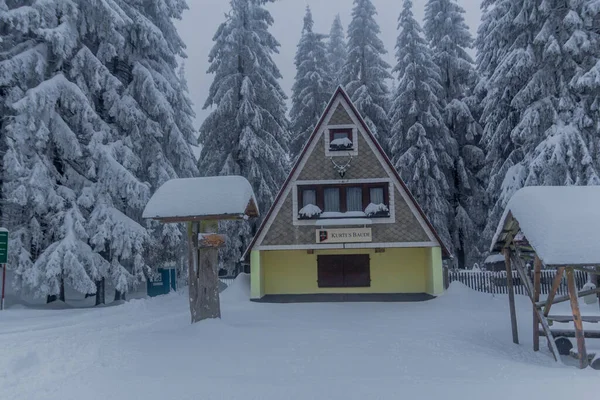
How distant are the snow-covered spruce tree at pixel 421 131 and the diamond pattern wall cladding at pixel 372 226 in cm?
699

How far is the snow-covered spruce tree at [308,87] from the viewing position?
28.1 meters

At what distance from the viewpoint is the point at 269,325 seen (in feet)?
37.2

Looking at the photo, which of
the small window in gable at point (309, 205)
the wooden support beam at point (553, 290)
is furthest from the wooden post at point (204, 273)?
the wooden support beam at point (553, 290)

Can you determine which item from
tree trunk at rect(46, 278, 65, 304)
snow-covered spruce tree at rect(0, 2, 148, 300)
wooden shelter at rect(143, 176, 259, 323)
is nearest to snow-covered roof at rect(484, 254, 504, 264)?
wooden shelter at rect(143, 176, 259, 323)

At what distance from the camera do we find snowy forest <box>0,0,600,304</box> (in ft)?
48.7

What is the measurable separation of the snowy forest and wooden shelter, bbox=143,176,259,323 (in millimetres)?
4875

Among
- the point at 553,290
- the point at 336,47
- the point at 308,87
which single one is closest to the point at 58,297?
the point at 553,290

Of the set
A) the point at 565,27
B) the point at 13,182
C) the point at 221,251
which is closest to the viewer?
the point at 13,182

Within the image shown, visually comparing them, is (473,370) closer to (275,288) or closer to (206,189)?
(206,189)

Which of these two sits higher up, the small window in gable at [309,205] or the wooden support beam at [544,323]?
the small window in gable at [309,205]

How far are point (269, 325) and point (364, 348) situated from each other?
3.23 meters

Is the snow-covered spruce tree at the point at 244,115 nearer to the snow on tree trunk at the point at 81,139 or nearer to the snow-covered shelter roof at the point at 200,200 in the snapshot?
the snow on tree trunk at the point at 81,139

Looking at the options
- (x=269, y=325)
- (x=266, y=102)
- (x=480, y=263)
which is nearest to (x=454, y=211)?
(x=480, y=263)

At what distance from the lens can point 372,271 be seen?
18.7m
